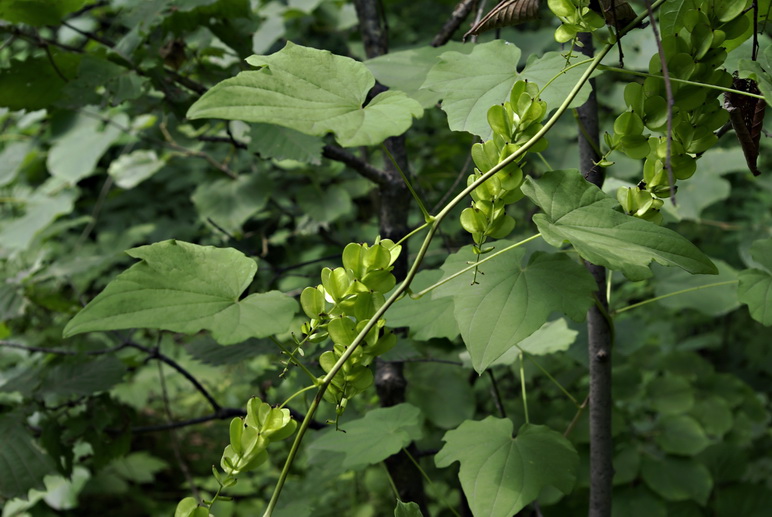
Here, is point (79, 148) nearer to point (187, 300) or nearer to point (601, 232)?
point (187, 300)

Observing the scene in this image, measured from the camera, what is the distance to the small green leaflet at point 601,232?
510 mm

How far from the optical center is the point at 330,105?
1.71ft

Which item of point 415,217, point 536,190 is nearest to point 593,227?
point 536,190

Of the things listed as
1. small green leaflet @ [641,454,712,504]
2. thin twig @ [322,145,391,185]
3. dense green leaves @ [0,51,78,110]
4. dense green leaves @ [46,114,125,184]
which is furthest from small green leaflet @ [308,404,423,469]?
dense green leaves @ [46,114,125,184]

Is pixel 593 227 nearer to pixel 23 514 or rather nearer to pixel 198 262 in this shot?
pixel 198 262

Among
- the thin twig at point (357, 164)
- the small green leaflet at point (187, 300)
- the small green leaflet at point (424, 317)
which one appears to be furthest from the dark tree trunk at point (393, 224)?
the small green leaflet at point (187, 300)

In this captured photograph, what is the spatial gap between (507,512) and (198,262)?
382 millimetres

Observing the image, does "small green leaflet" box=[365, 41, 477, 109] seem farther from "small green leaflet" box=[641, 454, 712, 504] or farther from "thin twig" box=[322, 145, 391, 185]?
"small green leaflet" box=[641, 454, 712, 504]

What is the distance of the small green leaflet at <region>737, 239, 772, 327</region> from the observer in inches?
28.5

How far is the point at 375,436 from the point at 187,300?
0.40 m

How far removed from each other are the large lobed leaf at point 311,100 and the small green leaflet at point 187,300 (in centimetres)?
16

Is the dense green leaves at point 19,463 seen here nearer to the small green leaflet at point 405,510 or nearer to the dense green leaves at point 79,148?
the small green leaflet at point 405,510

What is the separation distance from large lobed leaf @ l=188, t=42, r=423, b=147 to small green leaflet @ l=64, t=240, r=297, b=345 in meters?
0.16

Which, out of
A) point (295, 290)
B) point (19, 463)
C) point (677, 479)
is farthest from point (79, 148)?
point (677, 479)
